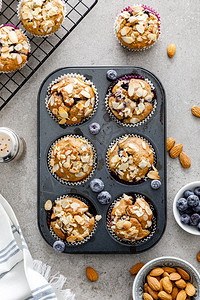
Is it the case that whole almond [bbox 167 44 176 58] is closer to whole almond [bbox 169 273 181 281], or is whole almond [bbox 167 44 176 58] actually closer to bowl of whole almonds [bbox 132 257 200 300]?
bowl of whole almonds [bbox 132 257 200 300]

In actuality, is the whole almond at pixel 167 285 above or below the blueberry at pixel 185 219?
below

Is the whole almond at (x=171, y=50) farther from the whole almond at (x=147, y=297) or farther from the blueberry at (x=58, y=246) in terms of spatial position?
the whole almond at (x=147, y=297)

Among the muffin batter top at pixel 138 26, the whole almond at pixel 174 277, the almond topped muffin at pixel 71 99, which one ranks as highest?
the muffin batter top at pixel 138 26

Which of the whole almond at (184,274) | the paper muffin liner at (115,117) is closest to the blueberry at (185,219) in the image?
the whole almond at (184,274)

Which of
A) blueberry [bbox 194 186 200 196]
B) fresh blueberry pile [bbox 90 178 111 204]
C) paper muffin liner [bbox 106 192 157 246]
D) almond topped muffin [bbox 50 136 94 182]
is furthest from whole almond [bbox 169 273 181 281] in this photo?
almond topped muffin [bbox 50 136 94 182]

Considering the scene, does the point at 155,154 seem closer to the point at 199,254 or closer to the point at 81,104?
→ the point at 81,104
